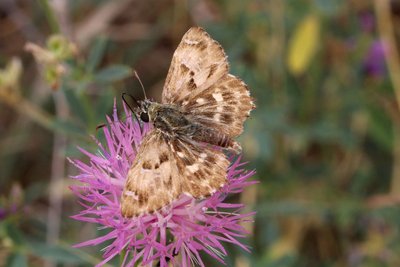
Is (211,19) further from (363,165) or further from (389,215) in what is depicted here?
(389,215)

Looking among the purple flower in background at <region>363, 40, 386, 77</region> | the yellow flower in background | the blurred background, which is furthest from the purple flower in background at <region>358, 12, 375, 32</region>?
the yellow flower in background

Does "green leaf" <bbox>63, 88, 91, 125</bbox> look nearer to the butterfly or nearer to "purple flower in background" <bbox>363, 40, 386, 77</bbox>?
the butterfly

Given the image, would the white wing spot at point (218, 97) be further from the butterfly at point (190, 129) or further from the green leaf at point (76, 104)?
the green leaf at point (76, 104)

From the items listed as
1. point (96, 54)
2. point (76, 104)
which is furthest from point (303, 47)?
point (76, 104)

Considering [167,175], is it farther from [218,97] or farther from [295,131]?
[295,131]

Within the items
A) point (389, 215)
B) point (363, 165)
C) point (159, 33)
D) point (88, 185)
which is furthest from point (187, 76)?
point (159, 33)

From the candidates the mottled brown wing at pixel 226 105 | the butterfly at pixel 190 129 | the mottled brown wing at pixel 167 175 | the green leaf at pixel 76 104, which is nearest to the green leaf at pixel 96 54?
the green leaf at pixel 76 104
